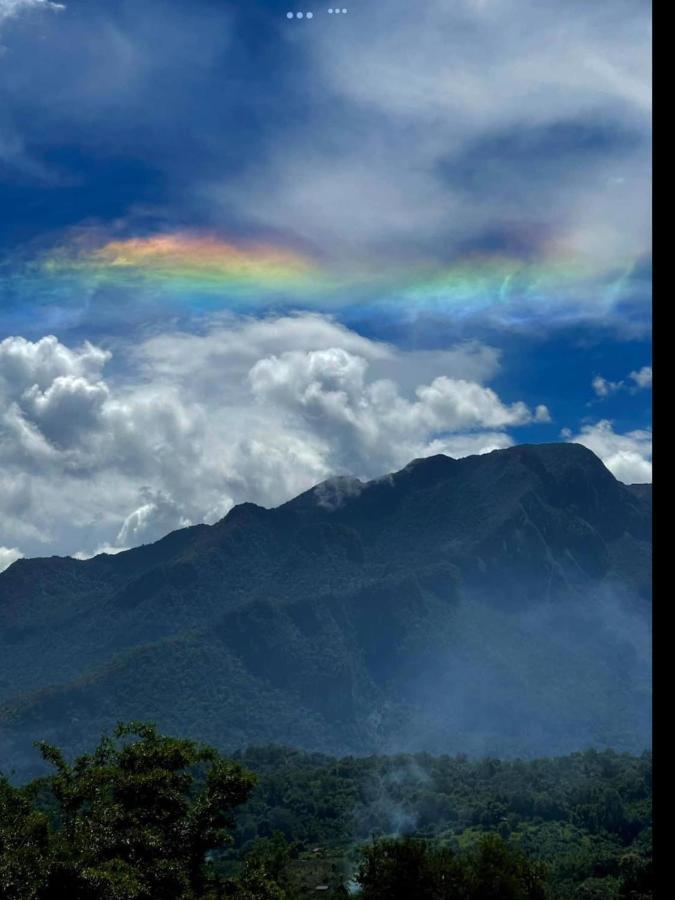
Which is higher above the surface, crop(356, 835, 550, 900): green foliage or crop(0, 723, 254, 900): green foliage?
crop(0, 723, 254, 900): green foliage

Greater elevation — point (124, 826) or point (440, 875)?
point (124, 826)

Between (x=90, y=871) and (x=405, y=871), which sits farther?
(x=405, y=871)

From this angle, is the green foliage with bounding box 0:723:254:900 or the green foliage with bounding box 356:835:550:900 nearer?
the green foliage with bounding box 0:723:254:900

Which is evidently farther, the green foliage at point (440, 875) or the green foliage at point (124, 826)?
the green foliage at point (440, 875)

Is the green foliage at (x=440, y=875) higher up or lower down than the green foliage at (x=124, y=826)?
lower down

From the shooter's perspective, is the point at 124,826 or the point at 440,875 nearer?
the point at 124,826
